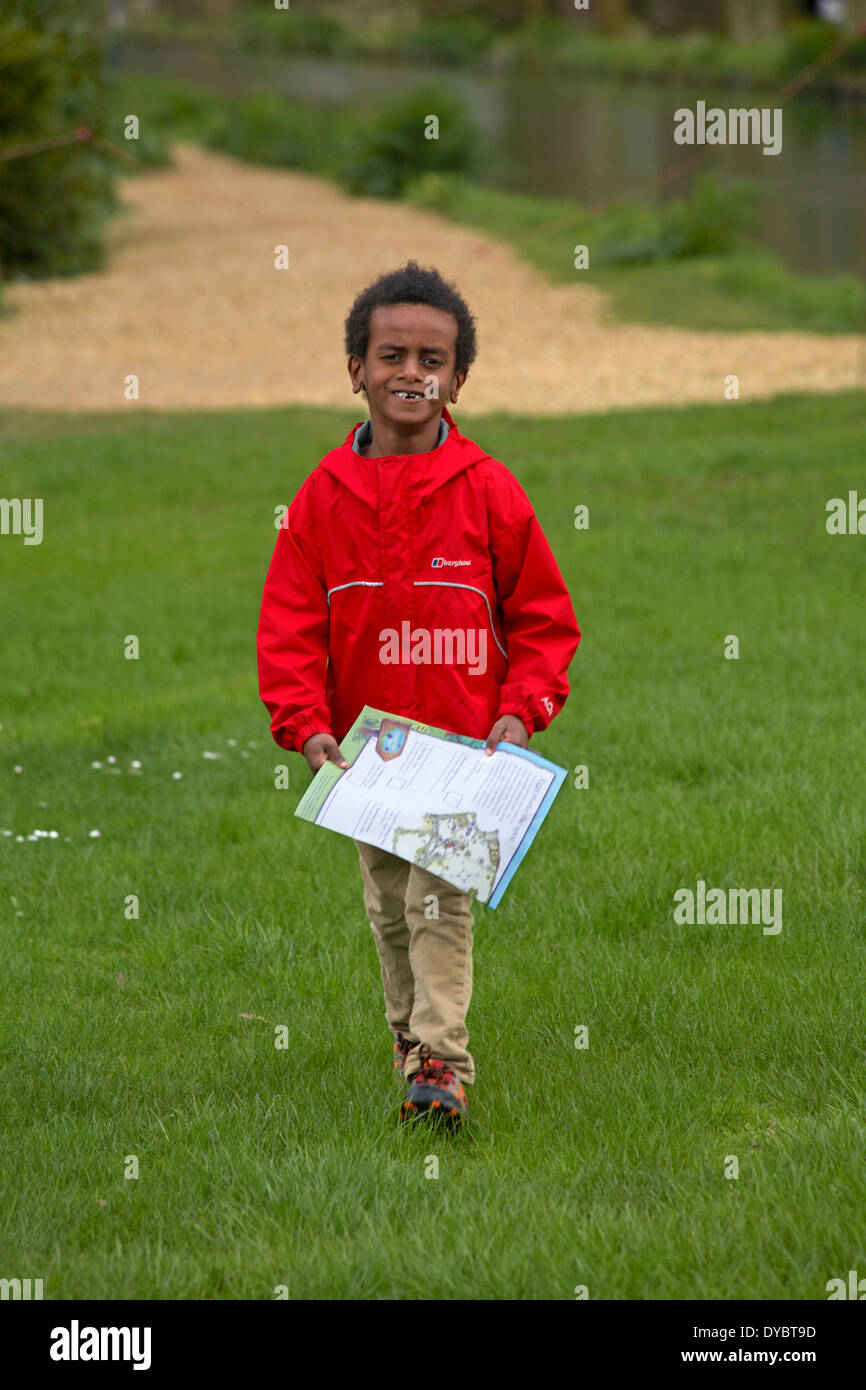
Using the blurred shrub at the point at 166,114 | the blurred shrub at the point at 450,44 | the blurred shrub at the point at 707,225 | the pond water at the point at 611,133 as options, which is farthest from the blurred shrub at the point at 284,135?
the blurred shrub at the point at 450,44

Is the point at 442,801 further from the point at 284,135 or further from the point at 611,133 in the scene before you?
the point at 611,133

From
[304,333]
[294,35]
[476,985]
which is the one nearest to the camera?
[476,985]

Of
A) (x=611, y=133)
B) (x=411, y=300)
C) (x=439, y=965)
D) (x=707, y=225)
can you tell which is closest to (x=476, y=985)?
(x=439, y=965)

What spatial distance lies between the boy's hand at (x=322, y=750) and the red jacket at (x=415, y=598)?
3cm

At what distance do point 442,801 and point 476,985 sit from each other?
121 centimetres

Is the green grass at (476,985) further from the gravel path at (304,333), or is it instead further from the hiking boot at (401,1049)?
the gravel path at (304,333)

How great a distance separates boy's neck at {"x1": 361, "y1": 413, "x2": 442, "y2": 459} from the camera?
3.82m

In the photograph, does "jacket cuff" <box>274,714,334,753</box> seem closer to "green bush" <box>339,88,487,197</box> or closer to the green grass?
→ the green grass

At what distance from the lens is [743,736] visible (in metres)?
6.78

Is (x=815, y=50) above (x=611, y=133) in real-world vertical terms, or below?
above

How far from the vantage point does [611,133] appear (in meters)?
49.1

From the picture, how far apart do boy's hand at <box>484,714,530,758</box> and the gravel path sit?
12024 millimetres
